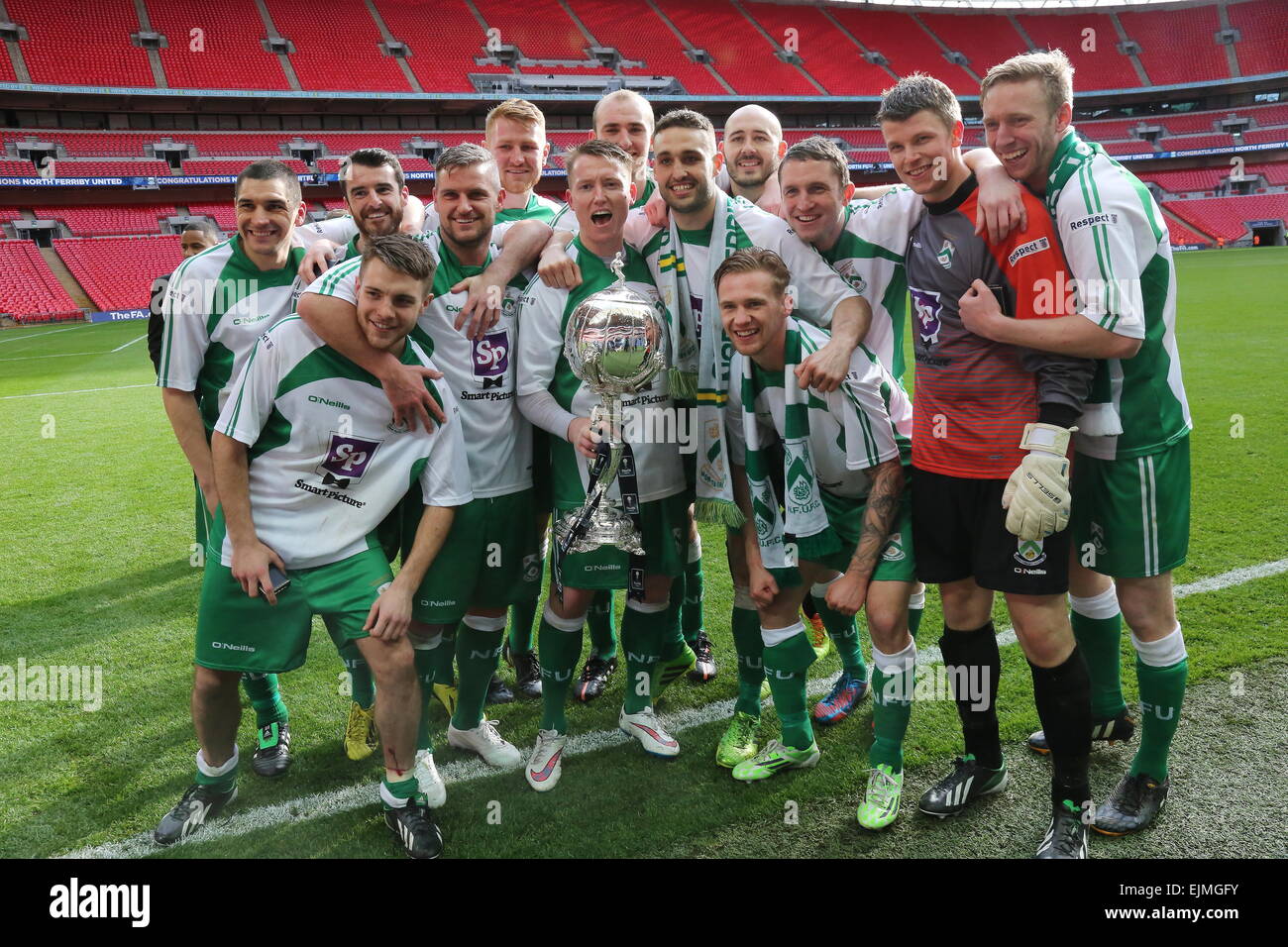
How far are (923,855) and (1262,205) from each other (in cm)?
4519

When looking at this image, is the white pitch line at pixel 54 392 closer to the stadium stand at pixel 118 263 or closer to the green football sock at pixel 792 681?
the green football sock at pixel 792 681

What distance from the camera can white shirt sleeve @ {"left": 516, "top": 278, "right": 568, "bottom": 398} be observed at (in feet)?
10.4

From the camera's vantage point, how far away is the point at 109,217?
99.1 feet

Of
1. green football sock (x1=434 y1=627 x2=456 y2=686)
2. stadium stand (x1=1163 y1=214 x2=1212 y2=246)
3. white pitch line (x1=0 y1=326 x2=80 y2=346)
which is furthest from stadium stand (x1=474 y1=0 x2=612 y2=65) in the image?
green football sock (x1=434 y1=627 x2=456 y2=686)

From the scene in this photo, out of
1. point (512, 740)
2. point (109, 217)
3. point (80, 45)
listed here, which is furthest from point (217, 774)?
point (80, 45)

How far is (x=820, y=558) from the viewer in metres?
3.09

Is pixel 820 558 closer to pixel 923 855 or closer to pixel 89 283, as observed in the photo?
pixel 923 855

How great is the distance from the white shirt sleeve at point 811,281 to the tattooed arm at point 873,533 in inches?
24.7

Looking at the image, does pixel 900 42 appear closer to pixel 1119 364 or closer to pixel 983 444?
pixel 1119 364

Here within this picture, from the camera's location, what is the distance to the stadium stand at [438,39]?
34.8 meters

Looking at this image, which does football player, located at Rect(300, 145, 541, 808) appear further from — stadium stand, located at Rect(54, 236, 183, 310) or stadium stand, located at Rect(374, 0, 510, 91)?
stadium stand, located at Rect(374, 0, 510, 91)

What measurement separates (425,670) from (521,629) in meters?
0.91

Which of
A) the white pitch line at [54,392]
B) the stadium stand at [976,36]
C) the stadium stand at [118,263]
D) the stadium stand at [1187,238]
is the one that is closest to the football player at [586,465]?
the white pitch line at [54,392]

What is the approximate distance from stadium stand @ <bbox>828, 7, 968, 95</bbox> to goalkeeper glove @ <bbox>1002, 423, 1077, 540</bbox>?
45.0 m
